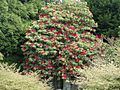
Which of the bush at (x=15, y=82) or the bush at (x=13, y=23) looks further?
the bush at (x=13, y=23)

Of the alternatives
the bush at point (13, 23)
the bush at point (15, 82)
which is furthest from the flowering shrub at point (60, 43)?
the bush at point (15, 82)

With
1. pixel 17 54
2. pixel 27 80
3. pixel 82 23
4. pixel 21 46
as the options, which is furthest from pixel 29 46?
pixel 27 80

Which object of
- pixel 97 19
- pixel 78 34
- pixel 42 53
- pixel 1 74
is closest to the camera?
pixel 1 74

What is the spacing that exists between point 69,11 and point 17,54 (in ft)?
6.77

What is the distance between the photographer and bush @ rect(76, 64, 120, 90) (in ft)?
24.0

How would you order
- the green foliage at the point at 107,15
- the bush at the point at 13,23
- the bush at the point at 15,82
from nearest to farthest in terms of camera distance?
1. the bush at the point at 15,82
2. the bush at the point at 13,23
3. the green foliage at the point at 107,15

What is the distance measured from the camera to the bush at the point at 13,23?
35.0ft

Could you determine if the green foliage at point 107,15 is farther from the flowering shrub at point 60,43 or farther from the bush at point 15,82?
the bush at point 15,82

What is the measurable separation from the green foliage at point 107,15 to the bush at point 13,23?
8.38 ft

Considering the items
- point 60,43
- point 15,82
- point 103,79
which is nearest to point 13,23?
point 60,43

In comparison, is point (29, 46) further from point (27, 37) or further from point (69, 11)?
point (69, 11)

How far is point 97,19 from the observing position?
13406mm

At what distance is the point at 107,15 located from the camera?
1288 centimetres

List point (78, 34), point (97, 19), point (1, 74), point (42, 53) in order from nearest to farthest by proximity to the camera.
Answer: point (1, 74)
point (42, 53)
point (78, 34)
point (97, 19)
